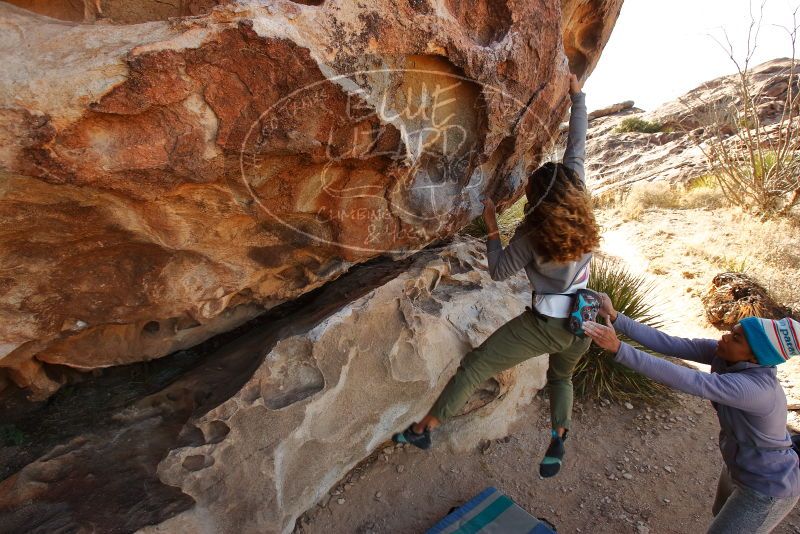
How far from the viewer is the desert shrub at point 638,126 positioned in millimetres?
15039

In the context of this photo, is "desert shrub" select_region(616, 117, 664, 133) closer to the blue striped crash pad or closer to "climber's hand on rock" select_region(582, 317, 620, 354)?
the blue striped crash pad

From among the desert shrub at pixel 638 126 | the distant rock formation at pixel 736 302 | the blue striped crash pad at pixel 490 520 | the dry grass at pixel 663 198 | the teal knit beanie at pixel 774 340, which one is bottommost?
the blue striped crash pad at pixel 490 520

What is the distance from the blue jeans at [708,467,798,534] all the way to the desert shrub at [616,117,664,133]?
49.5ft

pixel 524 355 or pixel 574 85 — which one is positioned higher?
pixel 574 85

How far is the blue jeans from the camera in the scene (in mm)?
2047

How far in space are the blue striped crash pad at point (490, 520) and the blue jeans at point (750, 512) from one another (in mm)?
900

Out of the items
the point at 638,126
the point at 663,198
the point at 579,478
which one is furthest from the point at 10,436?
the point at 638,126

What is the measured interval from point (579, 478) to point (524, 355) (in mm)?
1469

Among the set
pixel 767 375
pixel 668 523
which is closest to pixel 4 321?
pixel 767 375

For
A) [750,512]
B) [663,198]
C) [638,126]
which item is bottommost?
[663,198]

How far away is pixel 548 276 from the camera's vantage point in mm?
2424

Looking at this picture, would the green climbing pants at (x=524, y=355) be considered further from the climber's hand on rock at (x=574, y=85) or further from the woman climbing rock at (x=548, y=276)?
the climber's hand on rock at (x=574, y=85)

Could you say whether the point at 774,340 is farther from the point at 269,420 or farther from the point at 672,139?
the point at 672,139

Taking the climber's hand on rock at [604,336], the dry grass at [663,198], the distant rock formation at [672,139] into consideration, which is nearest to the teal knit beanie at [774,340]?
the climber's hand on rock at [604,336]
